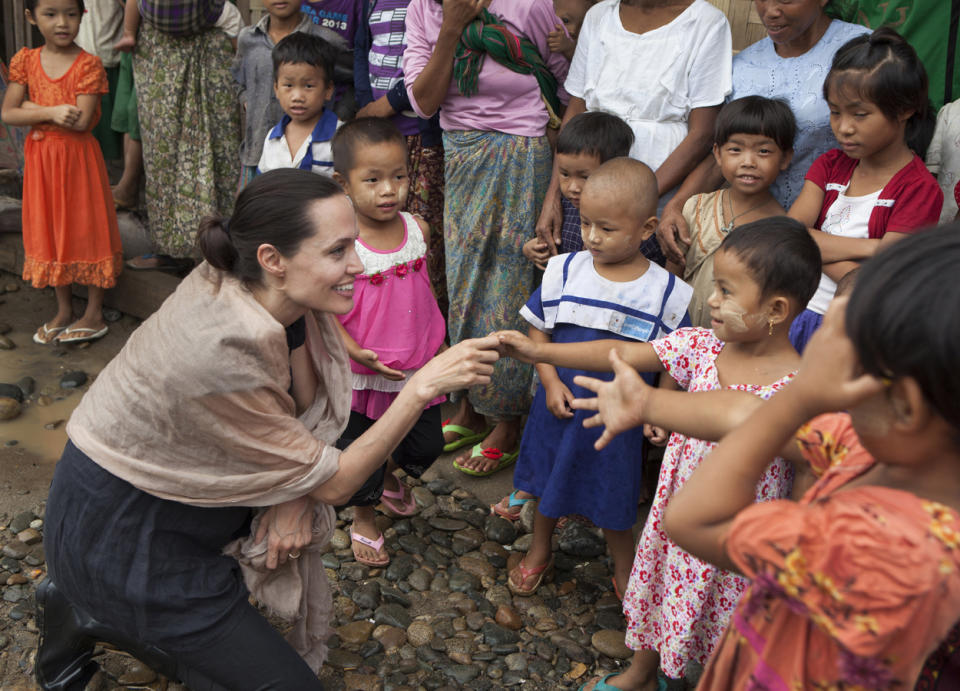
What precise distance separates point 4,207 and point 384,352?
4.33 m

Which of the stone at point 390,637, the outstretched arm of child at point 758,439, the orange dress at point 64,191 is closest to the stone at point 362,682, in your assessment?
the stone at point 390,637

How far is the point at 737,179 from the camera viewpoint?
124 inches

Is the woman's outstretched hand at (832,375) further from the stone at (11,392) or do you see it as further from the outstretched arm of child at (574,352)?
the stone at (11,392)

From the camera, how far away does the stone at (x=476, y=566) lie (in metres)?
3.43

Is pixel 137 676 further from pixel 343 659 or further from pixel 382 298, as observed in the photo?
pixel 382 298

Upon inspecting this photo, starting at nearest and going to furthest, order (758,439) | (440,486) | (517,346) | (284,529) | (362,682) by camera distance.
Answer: (758,439) → (284,529) → (517,346) → (362,682) → (440,486)

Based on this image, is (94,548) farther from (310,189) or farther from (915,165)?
(915,165)

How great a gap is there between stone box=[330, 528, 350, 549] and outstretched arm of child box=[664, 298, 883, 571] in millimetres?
2324

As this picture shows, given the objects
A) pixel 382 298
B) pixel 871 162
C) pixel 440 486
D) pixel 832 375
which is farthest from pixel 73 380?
pixel 832 375

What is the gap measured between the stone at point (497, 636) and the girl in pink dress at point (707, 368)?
38cm

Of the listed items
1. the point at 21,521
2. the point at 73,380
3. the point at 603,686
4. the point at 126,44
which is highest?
the point at 126,44

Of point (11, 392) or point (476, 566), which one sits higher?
point (476, 566)

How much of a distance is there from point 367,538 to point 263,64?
281 cm

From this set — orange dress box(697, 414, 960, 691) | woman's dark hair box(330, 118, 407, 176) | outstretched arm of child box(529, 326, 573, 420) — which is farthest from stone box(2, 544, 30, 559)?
orange dress box(697, 414, 960, 691)
